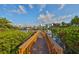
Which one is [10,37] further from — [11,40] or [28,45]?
[28,45]

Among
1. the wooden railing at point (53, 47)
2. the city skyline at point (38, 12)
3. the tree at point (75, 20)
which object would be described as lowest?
the wooden railing at point (53, 47)

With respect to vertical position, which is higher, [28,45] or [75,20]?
[75,20]

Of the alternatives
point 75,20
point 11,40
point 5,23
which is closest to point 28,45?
point 11,40

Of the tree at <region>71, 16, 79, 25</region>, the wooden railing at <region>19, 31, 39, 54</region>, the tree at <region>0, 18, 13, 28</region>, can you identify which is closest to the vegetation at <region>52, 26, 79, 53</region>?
the tree at <region>71, 16, 79, 25</region>

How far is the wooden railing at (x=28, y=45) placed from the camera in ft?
8.62

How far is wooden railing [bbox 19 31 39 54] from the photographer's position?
2627 mm

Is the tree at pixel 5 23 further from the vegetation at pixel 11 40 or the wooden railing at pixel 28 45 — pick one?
the wooden railing at pixel 28 45

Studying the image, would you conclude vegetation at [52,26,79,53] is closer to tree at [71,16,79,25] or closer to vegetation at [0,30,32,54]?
tree at [71,16,79,25]

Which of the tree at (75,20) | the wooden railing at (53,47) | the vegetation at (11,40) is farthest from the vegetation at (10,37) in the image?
the tree at (75,20)

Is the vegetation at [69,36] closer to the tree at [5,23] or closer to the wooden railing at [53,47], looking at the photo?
the wooden railing at [53,47]

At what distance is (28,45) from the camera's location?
265 cm

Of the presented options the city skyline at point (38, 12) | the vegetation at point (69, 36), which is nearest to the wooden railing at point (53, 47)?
the vegetation at point (69, 36)

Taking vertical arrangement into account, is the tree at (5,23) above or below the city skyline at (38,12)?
below
